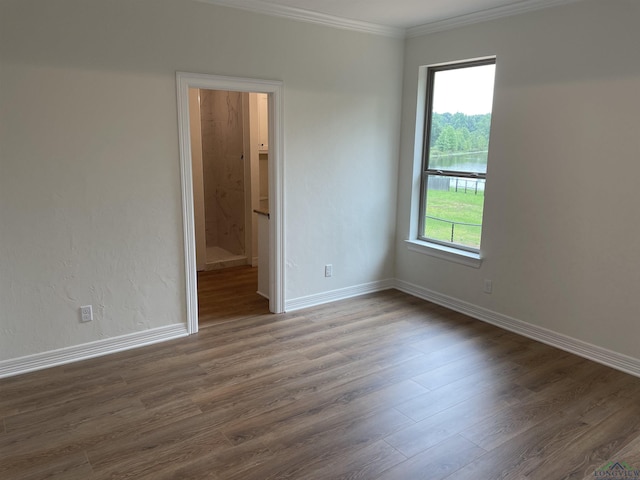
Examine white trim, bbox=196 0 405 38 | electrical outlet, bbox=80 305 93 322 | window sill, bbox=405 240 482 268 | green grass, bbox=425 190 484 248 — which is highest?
white trim, bbox=196 0 405 38

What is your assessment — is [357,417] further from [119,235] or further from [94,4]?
[94,4]

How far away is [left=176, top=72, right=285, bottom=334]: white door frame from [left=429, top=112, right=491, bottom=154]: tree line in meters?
1.57

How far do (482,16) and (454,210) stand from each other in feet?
5.45

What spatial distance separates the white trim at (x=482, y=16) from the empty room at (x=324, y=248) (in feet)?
0.07

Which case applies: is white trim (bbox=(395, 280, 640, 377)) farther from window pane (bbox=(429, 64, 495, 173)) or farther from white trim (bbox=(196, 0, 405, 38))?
white trim (bbox=(196, 0, 405, 38))

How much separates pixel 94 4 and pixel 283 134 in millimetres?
1622

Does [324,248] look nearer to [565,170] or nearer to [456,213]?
[456,213]

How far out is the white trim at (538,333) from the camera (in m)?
3.33

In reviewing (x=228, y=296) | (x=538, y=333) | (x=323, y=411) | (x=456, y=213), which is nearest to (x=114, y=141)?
(x=228, y=296)

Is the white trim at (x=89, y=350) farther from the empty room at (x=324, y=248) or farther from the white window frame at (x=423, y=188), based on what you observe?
the white window frame at (x=423, y=188)

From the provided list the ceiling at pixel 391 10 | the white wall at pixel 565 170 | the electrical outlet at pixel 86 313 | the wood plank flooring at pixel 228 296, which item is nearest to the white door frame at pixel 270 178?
the wood plank flooring at pixel 228 296

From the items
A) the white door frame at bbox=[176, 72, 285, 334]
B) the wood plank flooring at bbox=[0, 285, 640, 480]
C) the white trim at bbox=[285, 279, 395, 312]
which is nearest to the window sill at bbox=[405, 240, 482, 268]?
the white trim at bbox=[285, 279, 395, 312]

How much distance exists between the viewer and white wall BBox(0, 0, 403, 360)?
9.77 ft

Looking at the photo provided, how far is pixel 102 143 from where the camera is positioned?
3230 mm
